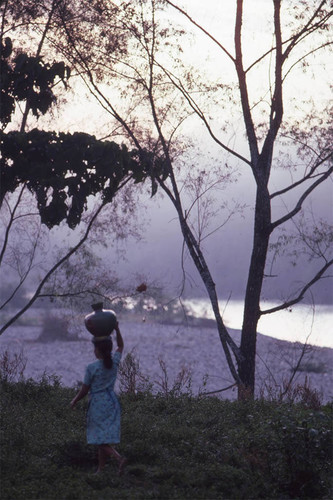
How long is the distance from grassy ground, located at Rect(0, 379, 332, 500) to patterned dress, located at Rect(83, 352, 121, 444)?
1.37 feet

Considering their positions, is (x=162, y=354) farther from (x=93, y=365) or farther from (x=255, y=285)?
(x=93, y=365)

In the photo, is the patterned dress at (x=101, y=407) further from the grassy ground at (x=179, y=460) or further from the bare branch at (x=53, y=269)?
the bare branch at (x=53, y=269)

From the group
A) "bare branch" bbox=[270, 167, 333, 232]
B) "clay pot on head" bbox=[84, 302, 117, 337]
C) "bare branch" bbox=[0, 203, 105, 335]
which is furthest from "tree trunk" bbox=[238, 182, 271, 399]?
"clay pot on head" bbox=[84, 302, 117, 337]

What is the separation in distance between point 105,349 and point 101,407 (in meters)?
0.65

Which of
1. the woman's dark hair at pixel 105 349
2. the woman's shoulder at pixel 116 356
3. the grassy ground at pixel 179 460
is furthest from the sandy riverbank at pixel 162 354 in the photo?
the woman's dark hair at pixel 105 349

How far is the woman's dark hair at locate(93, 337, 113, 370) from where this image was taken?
7.74 meters

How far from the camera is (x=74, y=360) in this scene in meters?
47.2

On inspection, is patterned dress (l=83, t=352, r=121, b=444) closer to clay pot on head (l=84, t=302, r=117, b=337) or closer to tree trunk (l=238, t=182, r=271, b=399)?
clay pot on head (l=84, t=302, r=117, b=337)

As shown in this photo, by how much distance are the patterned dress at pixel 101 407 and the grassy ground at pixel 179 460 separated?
417 mm

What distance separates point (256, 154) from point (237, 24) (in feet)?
9.54

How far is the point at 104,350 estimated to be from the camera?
7.74m

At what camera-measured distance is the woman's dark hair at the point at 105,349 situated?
25.4 ft

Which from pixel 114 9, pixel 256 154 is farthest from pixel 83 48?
pixel 256 154

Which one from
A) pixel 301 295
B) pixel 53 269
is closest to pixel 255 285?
pixel 301 295
